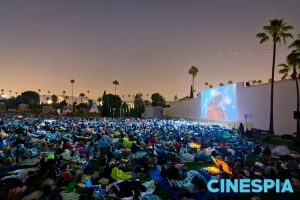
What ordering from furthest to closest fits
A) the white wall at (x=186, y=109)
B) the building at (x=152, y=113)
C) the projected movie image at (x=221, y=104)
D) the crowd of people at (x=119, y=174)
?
1. the building at (x=152, y=113)
2. the white wall at (x=186, y=109)
3. the projected movie image at (x=221, y=104)
4. the crowd of people at (x=119, y=174)

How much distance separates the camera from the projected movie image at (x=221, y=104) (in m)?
37.1

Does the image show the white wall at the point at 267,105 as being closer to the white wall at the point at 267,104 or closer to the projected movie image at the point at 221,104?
the white wall at the point at 267,104

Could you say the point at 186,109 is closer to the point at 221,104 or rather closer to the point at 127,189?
the point at 221,104

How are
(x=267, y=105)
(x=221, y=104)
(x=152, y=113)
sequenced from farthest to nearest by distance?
(x=152, y=113)
(x=221, y=104)
(x=267, y=105)

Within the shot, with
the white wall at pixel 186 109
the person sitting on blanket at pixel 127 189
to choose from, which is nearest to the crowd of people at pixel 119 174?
the person sitting on blanket at pixel 127 189

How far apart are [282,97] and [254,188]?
76.8ft

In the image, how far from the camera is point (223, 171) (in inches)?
420

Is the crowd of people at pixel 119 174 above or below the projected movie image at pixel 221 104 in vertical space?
below

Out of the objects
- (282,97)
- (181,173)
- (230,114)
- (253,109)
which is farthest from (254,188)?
(230,114)

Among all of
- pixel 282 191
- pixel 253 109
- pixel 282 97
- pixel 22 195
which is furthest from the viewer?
pixel 253 109

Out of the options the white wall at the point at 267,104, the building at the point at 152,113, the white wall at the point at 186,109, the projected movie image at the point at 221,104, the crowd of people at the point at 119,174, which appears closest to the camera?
the crowd of people at the point at 119,174

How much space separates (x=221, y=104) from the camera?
40.3 meters

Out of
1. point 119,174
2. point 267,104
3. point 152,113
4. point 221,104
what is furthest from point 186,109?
point 119,174

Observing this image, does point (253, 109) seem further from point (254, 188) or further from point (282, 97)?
point (254, 188)
